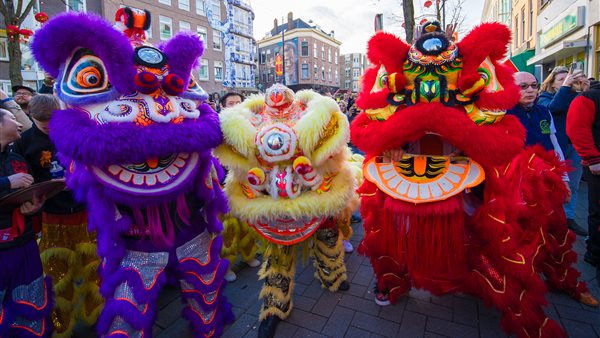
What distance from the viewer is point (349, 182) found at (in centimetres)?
234

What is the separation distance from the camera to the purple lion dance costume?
165 centimetres

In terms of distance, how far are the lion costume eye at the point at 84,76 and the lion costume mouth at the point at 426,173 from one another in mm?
1614

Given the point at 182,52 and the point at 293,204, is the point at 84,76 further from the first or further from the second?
the point at 293,204

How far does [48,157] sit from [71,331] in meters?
1.23

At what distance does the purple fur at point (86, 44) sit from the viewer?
A: 163 centimetres

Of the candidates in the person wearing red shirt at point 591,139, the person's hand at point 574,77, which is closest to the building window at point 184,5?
the person's hand at point 574,77

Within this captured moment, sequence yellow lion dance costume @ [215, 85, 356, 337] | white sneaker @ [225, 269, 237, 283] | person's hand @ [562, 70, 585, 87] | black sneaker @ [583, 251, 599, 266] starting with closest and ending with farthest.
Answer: yellow lion dance costume @ [215, 85, 356, 337]
black sneaker @ [583, 251, 599, 266]
white sneaker @ [225, 269, 237, 283]
person's hand @ [562, 70, 585, 87]

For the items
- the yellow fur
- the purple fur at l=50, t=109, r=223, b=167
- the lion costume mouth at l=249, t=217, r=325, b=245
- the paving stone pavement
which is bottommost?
the paving stone pavement

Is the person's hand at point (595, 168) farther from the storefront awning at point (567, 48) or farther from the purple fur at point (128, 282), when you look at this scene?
the storefront awning at point (567, 48)

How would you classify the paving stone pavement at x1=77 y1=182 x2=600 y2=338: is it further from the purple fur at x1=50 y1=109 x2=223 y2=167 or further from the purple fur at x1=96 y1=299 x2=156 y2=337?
the purple fur at x1=50 y1=109 x2=223 y2=167

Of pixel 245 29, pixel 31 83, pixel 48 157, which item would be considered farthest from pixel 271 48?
pixel 48 157

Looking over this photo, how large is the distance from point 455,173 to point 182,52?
1.77 meters

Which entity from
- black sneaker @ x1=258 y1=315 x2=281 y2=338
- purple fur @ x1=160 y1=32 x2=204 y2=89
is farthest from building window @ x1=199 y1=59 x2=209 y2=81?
black sneaker @ x1=258 y1=315 x2=281 y2=338

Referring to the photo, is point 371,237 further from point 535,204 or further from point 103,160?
point 103,160
